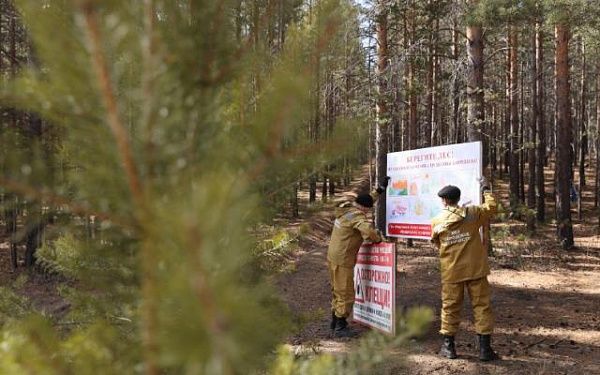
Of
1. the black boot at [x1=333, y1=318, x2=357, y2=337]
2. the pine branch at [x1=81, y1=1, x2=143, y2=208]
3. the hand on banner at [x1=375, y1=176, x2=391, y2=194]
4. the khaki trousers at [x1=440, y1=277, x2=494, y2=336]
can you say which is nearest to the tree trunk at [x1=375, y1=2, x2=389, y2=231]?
the hand on banner at [x1=375, y1=176, x2=391, y2=194]

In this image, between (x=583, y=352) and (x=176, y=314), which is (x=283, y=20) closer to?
(x=176, y=314)

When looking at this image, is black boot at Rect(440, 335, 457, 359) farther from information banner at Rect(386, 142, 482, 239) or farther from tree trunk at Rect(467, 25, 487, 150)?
tree trunk at Rect(467, 25, 487, 150)

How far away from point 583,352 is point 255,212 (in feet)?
18.9

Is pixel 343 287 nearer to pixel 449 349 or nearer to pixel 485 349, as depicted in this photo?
pixel 449 349

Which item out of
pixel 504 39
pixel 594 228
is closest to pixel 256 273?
pixel 594 228

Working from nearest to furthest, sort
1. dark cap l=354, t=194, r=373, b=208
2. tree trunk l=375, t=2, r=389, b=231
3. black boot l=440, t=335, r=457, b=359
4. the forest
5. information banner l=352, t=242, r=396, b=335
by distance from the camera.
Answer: the forest, black boot l=440, t=335, r=457, b=359, information banner l=352, t=242, r=396, b=335, dark cap l=354, t=194, r=373, b=208, tree trunk l=375, t=2, r=389, b=231

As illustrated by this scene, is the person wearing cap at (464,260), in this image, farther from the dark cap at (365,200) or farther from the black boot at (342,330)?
the black boot at (342,330)

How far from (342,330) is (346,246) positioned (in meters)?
1.15

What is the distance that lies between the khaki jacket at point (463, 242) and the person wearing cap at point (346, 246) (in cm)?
110

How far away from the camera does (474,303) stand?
5.43 metres

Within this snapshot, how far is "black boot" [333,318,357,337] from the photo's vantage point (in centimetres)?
677

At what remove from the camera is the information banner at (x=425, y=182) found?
21.9 feet

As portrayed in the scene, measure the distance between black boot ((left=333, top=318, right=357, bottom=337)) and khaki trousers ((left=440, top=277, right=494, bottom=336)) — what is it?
156 centimetres

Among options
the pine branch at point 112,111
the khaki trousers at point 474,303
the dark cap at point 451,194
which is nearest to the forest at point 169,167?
the pine branch at point 112,111
